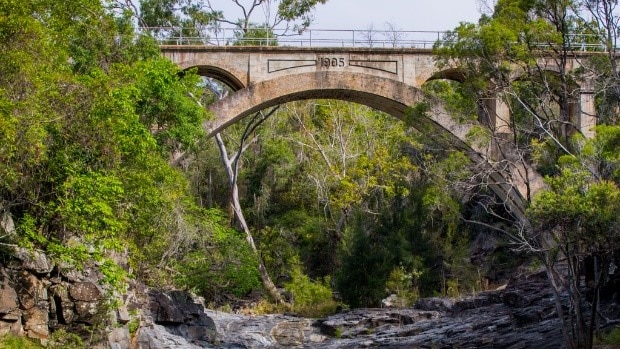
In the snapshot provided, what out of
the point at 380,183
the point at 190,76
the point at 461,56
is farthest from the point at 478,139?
the point at 380,183

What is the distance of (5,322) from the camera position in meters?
14.6

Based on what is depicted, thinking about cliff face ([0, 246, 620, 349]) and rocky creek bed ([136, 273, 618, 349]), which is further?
rocky creek bed ([136, 273, 618, 349])

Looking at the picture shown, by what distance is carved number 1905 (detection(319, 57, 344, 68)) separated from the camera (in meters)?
23.7

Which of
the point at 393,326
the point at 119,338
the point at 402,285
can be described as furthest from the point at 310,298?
the point at 119,338

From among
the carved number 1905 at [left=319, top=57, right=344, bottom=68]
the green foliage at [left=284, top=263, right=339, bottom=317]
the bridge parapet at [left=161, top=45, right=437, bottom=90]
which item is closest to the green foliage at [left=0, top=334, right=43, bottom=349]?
the bridge parapet at [left=161, top=45, right=437, bottom=90]

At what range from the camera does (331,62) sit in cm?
2378

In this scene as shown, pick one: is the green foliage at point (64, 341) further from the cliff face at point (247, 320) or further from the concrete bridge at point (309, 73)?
the concrete bridge at point (309, 73)

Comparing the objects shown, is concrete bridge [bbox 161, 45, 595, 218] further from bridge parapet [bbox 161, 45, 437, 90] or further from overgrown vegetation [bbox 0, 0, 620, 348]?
overgrown vegetation [bbox 0, 0, 620, 348]

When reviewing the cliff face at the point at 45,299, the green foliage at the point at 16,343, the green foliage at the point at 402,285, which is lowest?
the green foliage at the point at 402,285

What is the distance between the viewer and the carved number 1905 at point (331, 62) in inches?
934

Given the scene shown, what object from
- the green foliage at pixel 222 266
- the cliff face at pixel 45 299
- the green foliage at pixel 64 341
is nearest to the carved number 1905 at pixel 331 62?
the green foliage at pixel 222 266

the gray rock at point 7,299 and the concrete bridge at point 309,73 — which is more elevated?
the concrete bridge at point 309,73

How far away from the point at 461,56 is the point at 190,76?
270 inches

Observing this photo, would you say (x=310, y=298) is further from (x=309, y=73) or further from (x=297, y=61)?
(x=297, y=61)
